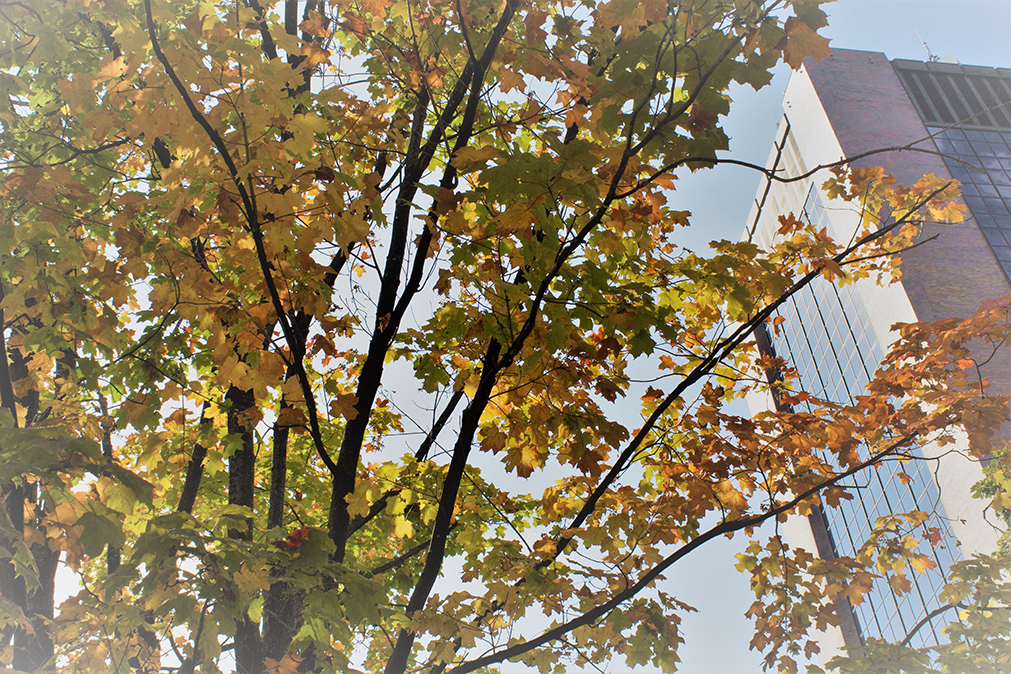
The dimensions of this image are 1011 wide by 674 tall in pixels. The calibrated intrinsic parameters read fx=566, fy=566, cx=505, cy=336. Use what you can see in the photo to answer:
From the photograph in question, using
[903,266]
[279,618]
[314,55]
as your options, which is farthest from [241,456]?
[903,266]

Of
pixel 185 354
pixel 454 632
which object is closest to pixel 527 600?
pixel 454 632

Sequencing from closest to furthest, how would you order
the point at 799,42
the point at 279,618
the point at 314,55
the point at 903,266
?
the point at 799,42
the point at 279,618
the point at 314,55
the point at 903,266

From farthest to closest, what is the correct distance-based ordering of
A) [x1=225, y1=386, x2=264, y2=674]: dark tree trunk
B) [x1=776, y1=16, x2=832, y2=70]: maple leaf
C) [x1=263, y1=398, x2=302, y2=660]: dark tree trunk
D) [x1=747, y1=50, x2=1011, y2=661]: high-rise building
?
[x1=747, y1=50, x2=1011, y2=661]: high-rise building < [x1=225, y1=386, x2=264, y2=674]: dark tree trunk < [x1=263, y1=398, x2=302, y2=660]: dark tree trunk < [x1=776, y1=16, x2=832, y2=70]: maple leaf

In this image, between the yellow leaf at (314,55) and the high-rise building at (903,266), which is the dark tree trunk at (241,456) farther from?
the high-rise building at (903,266)

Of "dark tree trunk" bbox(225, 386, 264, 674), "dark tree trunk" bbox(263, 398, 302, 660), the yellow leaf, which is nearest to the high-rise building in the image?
the yellow leaf

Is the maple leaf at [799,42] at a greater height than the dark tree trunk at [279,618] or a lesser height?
greater

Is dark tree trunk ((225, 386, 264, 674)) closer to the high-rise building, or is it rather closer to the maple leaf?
the maple leaf

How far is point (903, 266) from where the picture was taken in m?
18.3

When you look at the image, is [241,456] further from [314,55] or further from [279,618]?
[314,55]

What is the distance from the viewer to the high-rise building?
17.5 m

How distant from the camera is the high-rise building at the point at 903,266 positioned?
1755 cm

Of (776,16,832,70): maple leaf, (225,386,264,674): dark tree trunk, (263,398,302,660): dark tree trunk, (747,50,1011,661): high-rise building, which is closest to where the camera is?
(776,16,832,70): maple leaf

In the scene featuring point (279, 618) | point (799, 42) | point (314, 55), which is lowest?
point (279, 618)

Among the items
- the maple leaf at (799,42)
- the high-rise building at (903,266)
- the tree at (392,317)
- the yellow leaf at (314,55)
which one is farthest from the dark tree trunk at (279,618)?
the high-rise building at (903,266)
